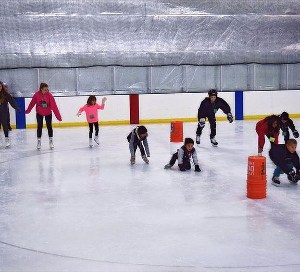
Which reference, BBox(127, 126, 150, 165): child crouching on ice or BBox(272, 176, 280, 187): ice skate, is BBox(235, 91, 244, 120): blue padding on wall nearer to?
BBox(127, 126, 150, 165): child crouching on ice

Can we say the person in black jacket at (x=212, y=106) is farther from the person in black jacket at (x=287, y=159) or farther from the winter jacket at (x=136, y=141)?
the person in black jacket at (x=287, y=159)

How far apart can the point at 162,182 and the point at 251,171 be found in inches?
52.1

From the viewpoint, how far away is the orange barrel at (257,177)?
18.4 ft

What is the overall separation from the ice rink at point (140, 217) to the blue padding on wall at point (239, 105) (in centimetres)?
588

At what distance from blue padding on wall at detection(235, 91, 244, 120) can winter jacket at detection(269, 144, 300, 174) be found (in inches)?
320

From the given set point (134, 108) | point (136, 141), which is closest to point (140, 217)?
point (136, 141)

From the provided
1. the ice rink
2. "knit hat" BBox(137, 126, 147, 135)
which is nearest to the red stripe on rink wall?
the ice rink

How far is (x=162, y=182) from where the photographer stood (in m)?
6.63

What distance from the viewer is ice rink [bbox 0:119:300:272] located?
155 inches

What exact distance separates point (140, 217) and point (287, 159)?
2062mm

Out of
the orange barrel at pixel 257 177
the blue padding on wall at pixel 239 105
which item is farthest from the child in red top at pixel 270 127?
the blue padding on wall at pixel 239 105

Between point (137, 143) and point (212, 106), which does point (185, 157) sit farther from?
point (212, 106)

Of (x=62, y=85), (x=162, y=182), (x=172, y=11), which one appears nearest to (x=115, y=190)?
(x=162, y=182)

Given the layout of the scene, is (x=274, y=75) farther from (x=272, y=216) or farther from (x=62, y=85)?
(x=272, y=216)
